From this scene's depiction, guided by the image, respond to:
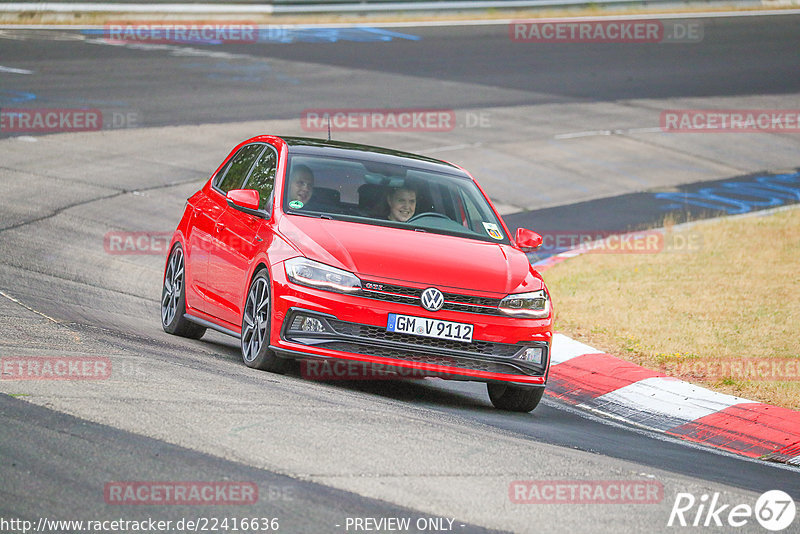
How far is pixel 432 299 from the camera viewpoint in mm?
8055

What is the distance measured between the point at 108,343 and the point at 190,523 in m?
3.78

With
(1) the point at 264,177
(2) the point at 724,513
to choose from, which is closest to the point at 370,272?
(1) the point at 264,177

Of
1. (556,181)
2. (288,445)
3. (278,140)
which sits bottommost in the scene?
(556,181)

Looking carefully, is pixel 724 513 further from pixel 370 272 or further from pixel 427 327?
pixel 370 272

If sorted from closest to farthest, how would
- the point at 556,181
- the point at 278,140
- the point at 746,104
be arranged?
the point at 278,140 < the point at 556,181 < the point at 746,104

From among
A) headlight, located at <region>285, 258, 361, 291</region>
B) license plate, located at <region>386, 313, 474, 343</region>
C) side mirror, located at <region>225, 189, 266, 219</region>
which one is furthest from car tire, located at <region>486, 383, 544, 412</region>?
side mirror, located at <region>225, 189, 266, 219</region>

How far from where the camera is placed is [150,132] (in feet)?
68.8

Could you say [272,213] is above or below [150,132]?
above

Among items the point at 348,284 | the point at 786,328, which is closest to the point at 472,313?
the point at 348,284

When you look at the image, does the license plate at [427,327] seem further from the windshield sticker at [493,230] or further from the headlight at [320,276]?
the windshield sticker at [493,230]

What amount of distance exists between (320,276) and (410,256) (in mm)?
637

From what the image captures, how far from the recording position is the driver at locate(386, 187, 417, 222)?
911 centimetres

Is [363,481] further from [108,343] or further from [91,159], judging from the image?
[91,159]

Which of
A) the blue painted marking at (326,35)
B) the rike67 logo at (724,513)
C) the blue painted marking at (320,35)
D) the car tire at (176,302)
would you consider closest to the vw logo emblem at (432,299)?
the rike67 logo at (724,513)
